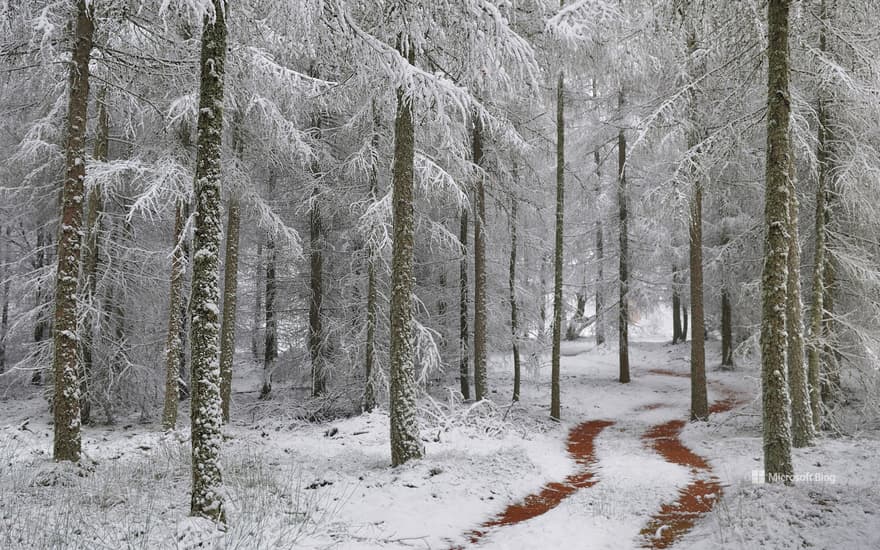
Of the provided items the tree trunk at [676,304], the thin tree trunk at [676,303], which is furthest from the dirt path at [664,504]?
the tree trunk at [676,304]

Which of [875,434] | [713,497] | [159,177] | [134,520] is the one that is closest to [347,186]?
[159,177]

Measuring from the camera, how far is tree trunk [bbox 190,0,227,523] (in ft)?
18.8

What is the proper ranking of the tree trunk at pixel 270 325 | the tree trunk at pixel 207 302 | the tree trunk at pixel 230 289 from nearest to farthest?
the tree trunk at pixel 207 302 < the tree trunk at pixel 230 289 < the tree trunk at pixel 270 325

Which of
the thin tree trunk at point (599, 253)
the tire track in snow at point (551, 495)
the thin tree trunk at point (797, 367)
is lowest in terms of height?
the tire track in snow at point (551, 495)

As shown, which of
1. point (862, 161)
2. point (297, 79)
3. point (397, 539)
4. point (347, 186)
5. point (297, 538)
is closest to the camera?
point (297, 538)

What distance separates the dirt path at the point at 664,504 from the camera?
6281 millimetres

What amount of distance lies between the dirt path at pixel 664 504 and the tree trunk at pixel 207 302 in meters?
3.02

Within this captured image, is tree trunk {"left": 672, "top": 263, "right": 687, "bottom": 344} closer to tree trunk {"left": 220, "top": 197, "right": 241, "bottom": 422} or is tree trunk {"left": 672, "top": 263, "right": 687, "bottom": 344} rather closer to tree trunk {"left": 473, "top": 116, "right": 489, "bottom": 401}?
tree trunk {"left": 473, "top": 116, "right": 489, "bottom": 401}

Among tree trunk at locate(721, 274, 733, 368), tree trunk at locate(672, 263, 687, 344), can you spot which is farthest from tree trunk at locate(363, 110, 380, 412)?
tree trunk at locate(672, 263, 687, 344)

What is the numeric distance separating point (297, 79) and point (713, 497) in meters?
11.6

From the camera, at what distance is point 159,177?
10.6 meters

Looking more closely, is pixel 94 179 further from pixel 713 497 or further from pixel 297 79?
pixel 713 497

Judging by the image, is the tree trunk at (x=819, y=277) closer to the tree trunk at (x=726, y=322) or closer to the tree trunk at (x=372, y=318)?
the tree trunk at (x=726, y=322)

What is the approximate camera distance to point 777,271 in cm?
702
